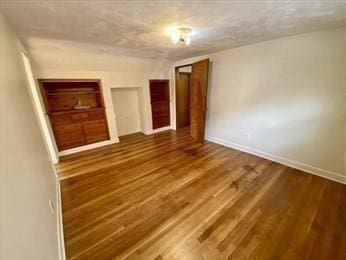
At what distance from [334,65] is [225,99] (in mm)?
1865

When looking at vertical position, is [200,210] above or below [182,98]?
below

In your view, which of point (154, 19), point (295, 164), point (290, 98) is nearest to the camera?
point (154, 19)

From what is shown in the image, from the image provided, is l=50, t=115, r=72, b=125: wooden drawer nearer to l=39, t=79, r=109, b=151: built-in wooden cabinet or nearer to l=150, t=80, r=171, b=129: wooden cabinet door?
l=39, t=79, r=109, b=151: built-in wooden cabinet

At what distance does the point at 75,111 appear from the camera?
3791mm

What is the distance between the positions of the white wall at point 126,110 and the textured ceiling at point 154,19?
221 centimetres

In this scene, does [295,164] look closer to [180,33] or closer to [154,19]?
[180,33]

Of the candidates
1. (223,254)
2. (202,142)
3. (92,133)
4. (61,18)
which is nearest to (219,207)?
(223,254)

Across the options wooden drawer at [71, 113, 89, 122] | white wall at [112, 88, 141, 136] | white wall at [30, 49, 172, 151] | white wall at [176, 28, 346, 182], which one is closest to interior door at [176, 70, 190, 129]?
white wall at [30, 49, 172, 151]

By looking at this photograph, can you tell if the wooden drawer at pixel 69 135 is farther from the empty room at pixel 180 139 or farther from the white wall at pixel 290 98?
the white wall at pixel 290 98

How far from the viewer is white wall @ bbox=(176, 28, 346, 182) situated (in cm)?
235

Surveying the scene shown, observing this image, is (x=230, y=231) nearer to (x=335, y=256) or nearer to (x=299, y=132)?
(x=335, y=256)

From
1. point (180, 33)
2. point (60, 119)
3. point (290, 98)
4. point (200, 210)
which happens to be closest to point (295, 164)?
point (290, 98)

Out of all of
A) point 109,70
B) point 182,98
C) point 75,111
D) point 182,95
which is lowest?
point 75,111

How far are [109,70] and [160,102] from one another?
1.83 meters
